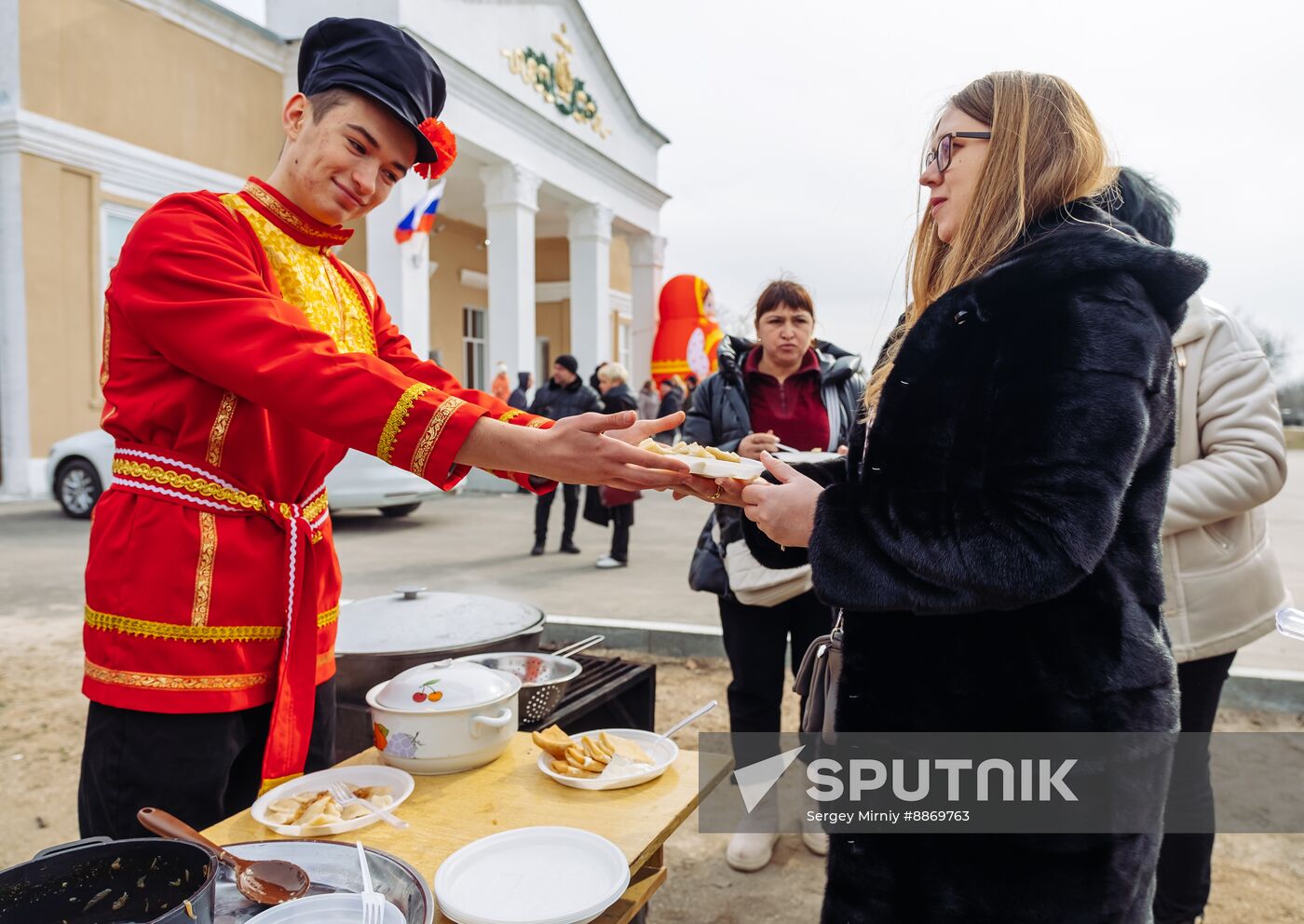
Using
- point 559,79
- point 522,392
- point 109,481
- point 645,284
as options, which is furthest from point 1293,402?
point 109,481

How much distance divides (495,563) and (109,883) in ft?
23.9

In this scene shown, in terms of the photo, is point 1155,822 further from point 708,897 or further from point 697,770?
point 708,897

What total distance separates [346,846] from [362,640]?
128 centimetres

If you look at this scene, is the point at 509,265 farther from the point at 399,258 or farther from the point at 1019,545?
the point at 1019,545

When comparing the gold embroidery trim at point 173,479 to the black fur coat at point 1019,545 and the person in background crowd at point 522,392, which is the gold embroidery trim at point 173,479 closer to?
the black fur coat at point 1019,545

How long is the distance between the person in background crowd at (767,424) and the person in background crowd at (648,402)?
37.2 feet

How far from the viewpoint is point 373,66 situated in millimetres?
1718

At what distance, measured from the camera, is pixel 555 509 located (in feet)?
40.2

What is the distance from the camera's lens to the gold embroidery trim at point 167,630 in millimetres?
1610

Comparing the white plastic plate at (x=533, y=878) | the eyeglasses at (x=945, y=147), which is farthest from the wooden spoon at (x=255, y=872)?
the eyeglasses at (x=945, y=147)

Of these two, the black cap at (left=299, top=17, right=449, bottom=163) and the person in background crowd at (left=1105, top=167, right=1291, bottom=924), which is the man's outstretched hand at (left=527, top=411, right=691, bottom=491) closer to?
the black cap at (left=299, top=17, right=449, bottom=163)

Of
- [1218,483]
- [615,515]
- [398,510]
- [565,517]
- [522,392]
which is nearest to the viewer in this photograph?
[1218,483]

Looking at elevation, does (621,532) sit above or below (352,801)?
below

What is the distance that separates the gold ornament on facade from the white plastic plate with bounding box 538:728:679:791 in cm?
1651
